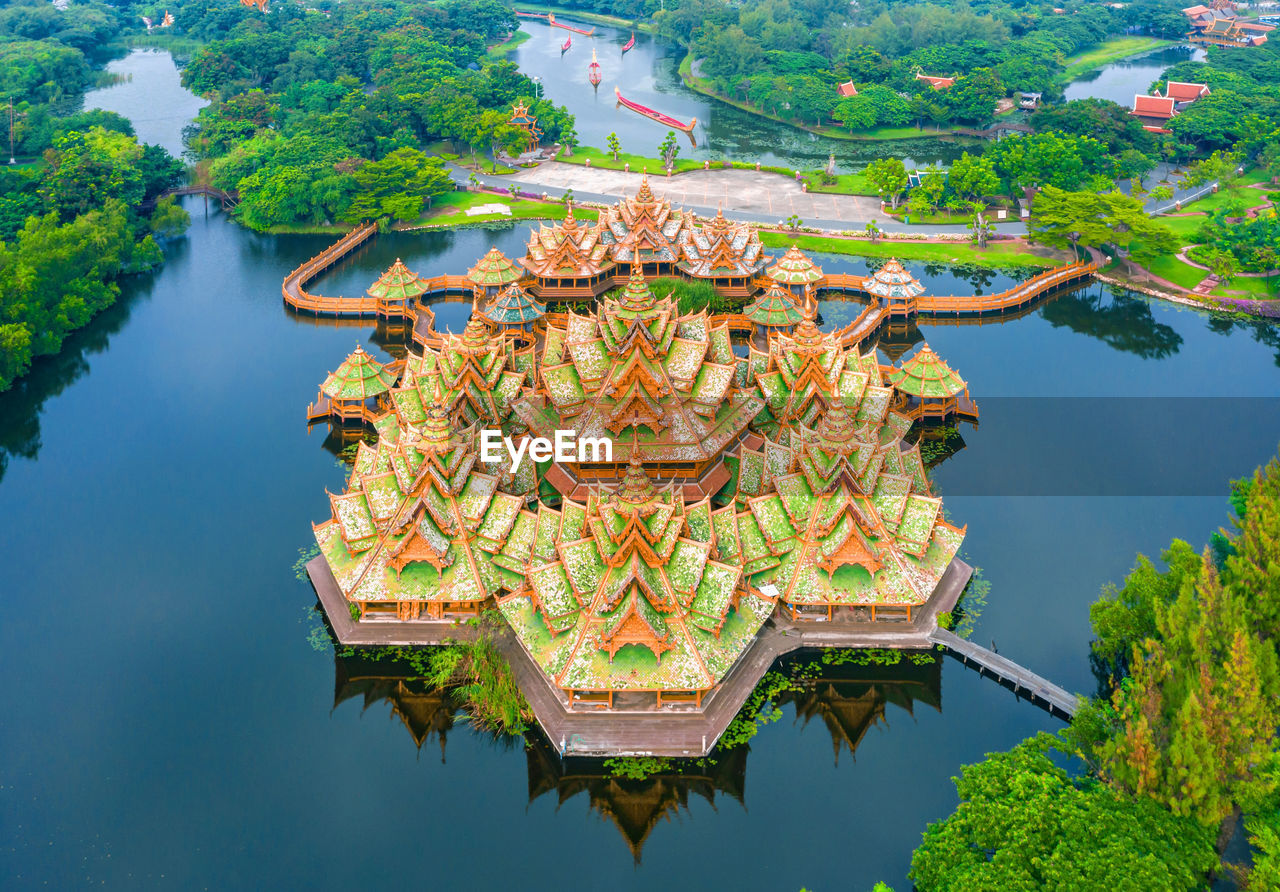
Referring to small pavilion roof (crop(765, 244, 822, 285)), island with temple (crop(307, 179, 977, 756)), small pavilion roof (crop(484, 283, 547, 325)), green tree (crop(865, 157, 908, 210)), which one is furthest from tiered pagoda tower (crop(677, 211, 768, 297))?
green tree (crop(865, 157, 908, 210))

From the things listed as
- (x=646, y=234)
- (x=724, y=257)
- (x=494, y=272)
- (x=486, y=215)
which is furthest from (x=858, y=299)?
(x=486, y=215)

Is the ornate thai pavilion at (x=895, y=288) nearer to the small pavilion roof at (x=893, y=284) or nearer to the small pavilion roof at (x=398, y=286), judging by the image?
the small pavilion roof at (x=893, y=284)

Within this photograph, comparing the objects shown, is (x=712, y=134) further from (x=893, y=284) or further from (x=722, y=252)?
(x=893, y=284)

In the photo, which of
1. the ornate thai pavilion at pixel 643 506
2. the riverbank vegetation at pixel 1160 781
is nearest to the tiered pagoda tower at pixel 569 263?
the ornate thai pavilion at pixel 643 506

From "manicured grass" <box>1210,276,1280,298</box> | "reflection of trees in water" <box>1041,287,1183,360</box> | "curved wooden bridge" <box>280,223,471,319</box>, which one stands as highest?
"manicured grass" <box>1210,276,1280,298</box>

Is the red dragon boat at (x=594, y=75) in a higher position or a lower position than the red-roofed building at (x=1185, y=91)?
lower

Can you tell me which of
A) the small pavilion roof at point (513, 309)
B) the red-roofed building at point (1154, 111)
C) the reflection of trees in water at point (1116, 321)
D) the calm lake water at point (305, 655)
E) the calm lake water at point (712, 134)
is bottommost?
the calm lake water at point (305, 655)
